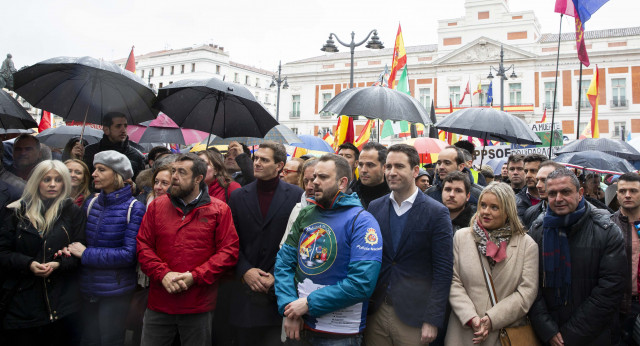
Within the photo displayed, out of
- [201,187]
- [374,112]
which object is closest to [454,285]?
[201,187]

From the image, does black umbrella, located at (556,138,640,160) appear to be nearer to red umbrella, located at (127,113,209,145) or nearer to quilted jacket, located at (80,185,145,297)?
red umbrella, located at (127,113,209,145)

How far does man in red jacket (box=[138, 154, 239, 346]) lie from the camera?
3.63m

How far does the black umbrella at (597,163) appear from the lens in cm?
611

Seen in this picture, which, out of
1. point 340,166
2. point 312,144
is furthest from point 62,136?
point 340,166

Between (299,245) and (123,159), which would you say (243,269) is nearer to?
(299,245)

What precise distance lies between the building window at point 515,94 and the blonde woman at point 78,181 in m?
40.6

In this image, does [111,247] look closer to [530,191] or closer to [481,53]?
[530,191]

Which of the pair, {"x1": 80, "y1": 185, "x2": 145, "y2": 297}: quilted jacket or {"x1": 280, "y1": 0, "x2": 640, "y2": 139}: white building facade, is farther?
{"x1": 280, "y1": 0, "x2": 640, "y2": 139}: white building facade

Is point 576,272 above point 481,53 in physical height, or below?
below

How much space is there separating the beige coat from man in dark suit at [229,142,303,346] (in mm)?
1415

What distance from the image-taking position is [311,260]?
324 cm

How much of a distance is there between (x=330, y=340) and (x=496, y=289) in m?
1.31

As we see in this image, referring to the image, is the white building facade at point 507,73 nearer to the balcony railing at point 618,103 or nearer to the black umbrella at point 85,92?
the balcony railing at point 618,103

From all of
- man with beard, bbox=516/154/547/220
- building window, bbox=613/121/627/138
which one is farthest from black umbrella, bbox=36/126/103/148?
building window, bbox=613/121/627/138
